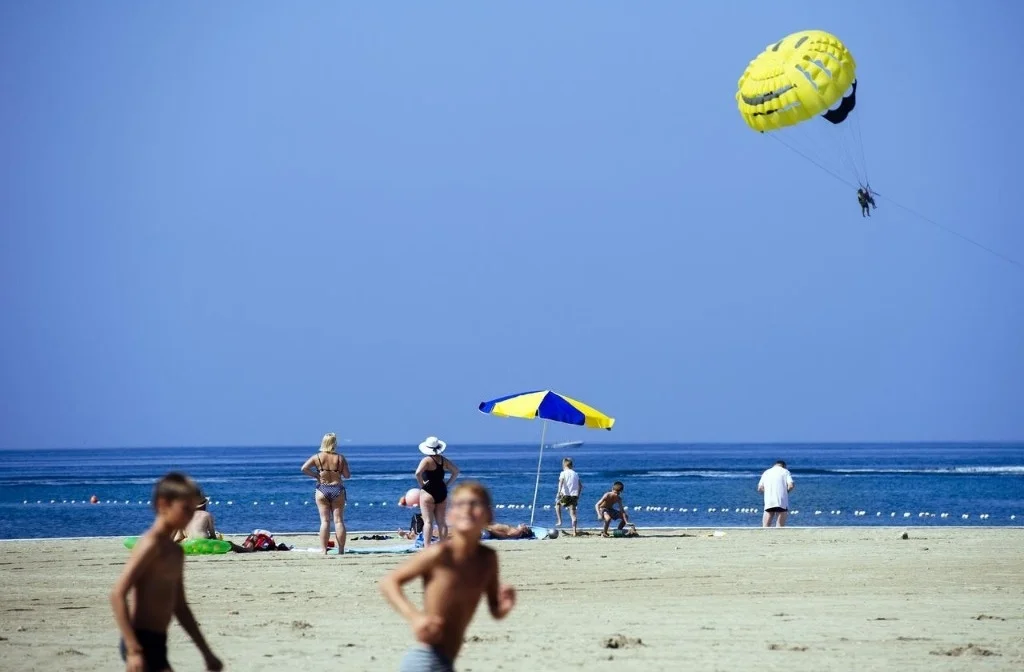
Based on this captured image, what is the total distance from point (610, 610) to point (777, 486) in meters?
11.0

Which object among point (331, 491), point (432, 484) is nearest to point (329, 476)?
point (331, 491)

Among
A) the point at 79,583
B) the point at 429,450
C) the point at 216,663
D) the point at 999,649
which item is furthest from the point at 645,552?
the point at 216,663

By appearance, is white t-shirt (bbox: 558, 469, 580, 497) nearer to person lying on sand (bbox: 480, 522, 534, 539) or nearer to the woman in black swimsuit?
person lying on sand (bbox: 480, 522, 534, 539)

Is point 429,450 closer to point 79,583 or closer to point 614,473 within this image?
point 79,583

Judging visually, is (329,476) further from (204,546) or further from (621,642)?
(621,642)

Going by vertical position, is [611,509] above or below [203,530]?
above

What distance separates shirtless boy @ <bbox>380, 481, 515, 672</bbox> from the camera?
16.5 ft

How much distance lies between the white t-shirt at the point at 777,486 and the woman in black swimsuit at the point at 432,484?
677 centimetres

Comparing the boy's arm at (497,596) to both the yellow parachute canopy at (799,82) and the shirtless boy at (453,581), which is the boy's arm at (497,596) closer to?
the shirtless boy at (453,581)

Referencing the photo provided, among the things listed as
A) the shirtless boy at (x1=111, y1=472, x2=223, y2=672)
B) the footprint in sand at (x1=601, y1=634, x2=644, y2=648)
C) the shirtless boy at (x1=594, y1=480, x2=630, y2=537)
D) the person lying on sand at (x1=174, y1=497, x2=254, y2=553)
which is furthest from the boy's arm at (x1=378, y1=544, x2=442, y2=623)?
the shirtless boy at (x1=594, y1=480, x2=630, y2=537)

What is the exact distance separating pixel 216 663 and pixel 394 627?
15.2 feet

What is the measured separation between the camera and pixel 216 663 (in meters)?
5.59

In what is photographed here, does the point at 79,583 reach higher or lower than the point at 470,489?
lower

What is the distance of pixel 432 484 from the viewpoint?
16359 millimetres
